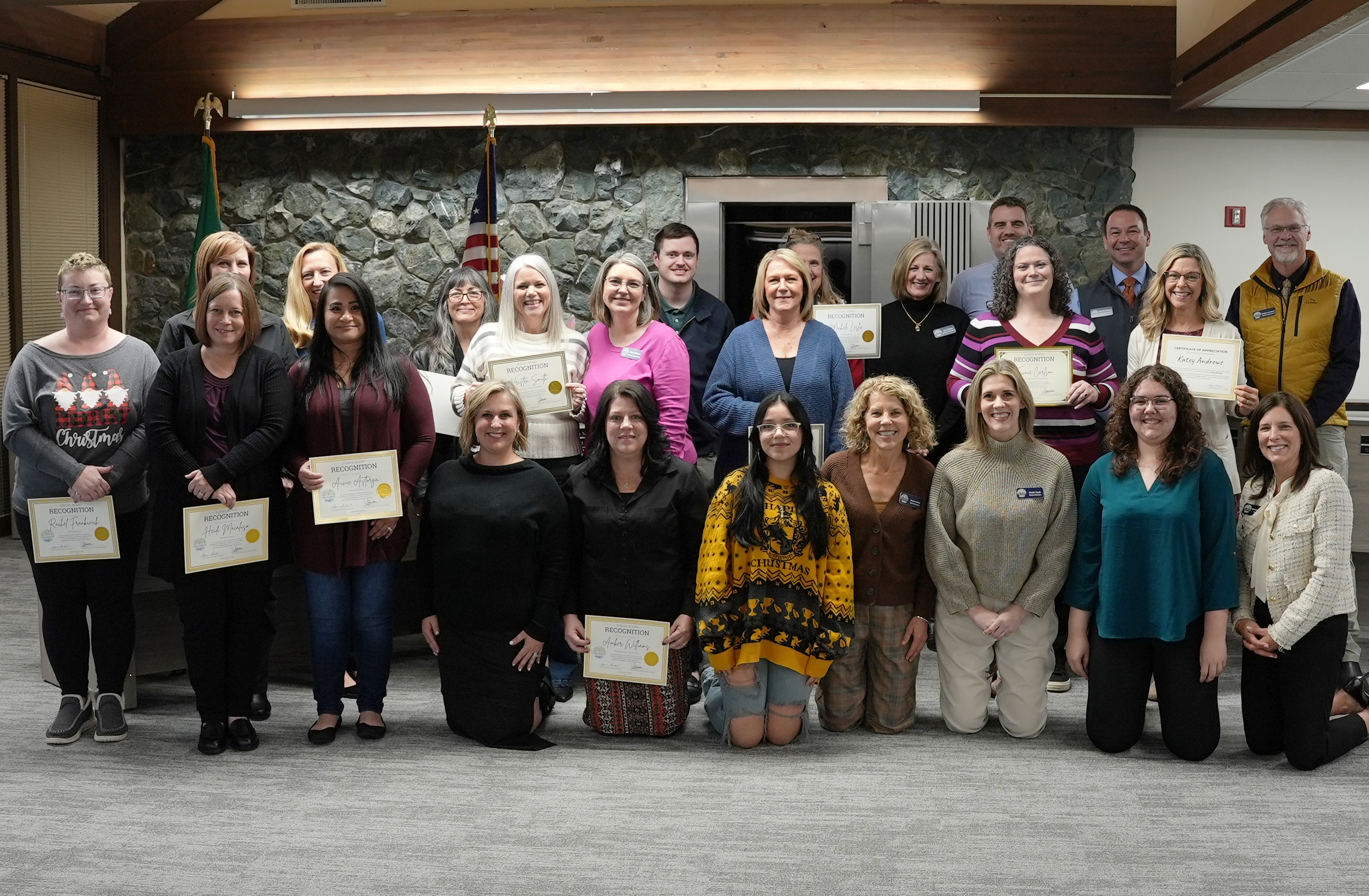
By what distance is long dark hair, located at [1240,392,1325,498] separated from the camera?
335 cm

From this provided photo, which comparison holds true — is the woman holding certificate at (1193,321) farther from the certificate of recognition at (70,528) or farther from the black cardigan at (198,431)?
the certificate of recognition at (70,528)

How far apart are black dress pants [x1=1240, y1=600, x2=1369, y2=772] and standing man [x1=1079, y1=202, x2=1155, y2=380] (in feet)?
4.15

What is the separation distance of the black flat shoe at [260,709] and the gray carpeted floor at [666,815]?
0.10 m

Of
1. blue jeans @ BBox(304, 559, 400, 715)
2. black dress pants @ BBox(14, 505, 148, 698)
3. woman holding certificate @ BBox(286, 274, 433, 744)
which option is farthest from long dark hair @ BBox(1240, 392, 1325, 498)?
black dress pants @ BBox(14, 505, 148, 698)

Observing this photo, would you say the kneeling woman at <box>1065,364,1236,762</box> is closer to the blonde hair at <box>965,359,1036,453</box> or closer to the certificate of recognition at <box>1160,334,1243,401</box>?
the blonde hair at <box>965,359,1036,453</box>

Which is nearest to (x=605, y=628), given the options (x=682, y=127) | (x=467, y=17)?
(x=682, y=127)

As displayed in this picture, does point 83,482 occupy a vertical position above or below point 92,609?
above

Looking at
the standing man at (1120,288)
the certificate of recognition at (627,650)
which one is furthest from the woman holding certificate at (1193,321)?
the certificate of recognition at (627,650)

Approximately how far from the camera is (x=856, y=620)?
358 cm

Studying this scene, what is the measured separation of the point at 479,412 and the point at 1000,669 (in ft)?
6.05

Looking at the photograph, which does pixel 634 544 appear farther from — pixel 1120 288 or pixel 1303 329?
pixel 1303 329

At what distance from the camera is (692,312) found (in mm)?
4461

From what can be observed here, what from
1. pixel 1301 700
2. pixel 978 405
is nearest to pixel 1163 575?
pixel 1301 700

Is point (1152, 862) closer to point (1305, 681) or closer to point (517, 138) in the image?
point (1305, 681)
